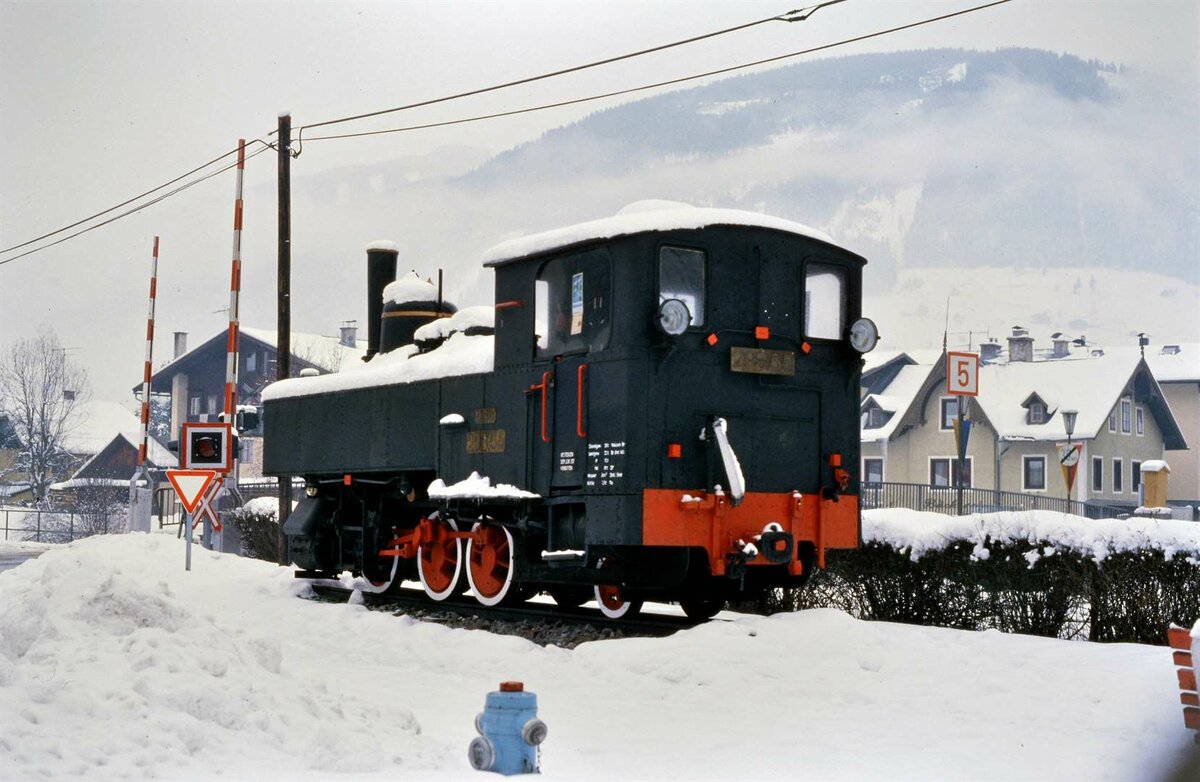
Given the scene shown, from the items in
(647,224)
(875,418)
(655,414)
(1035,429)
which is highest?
(875,418)

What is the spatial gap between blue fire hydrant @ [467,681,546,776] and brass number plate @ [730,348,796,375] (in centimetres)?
542

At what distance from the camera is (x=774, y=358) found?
440 inches

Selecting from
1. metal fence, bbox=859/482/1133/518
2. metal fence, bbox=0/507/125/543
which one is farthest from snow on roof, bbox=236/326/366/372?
metal fence, bbox=859/482/1133/518

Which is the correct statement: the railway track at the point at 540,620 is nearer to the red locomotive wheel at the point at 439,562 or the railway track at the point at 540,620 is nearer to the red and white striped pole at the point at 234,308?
the red locomotive wheel at the point at 439,562

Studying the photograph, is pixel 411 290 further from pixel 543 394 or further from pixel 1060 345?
pixel 1060 345

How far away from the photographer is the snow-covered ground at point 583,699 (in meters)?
6.05

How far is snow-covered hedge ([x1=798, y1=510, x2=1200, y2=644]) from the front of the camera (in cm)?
1052

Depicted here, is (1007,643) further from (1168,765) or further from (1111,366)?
(1111,366)

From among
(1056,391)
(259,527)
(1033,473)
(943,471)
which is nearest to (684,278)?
(259,527)

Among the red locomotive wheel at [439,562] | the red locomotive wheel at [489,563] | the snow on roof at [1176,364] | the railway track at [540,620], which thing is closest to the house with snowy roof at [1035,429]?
the snow on roof at [1176,364]

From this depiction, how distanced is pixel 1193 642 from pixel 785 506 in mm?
4941

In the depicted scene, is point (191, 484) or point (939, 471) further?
point (939, 471)

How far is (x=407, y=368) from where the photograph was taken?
46.0ft

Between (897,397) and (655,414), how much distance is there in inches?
1612
